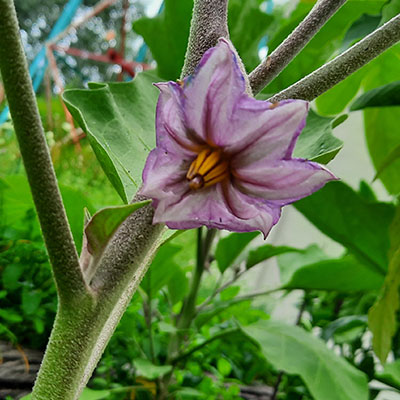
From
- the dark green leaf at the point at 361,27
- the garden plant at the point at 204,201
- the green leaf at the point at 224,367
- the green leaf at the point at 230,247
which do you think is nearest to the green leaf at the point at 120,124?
the garden plant at the point at 204,201

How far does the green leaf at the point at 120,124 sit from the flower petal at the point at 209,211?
0.24ft

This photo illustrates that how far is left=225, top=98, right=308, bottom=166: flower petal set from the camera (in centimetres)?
19

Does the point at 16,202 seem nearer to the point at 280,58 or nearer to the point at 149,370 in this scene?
the point at 149,370

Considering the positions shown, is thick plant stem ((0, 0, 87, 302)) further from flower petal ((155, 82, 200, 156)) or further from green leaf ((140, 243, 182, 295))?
green leaf ((140, 243, 182, 295))

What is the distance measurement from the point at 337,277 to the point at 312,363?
142 mm

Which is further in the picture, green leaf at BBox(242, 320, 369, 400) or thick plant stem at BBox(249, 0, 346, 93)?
green leaf at BBox(242, 320, 369, 400)

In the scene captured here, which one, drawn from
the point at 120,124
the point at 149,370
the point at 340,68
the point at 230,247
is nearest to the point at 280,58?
the point at 340,68

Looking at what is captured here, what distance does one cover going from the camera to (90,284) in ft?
0.78

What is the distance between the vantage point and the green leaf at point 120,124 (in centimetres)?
30

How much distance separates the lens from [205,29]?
0.83 feet

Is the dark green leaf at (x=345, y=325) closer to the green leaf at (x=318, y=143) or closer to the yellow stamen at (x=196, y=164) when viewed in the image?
the green leaf at (x=318, y=143)

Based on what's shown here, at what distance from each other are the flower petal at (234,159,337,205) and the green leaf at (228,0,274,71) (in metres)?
0.55

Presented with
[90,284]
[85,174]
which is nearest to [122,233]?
[90,284]

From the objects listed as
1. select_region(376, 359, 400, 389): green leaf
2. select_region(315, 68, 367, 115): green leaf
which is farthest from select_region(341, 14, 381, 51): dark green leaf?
select_region(376, 359, 400, 389): green leaf
